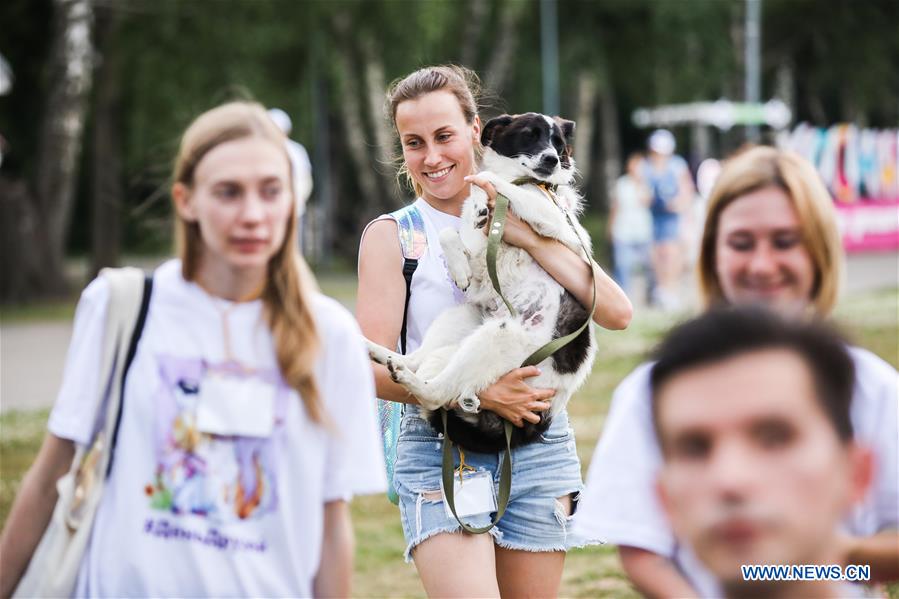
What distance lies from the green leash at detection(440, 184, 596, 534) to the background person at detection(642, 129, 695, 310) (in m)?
13.7

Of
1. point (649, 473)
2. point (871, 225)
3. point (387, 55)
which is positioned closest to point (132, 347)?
point (649, 473)

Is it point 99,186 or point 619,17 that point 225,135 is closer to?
point 99,186

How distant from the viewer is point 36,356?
Answer: 595 inches

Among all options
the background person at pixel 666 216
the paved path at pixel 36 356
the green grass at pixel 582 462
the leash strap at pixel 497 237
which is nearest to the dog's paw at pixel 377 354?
the leash strap at pixel 497 237

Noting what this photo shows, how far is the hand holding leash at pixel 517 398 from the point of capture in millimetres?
3875

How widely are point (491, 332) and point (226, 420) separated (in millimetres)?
1620

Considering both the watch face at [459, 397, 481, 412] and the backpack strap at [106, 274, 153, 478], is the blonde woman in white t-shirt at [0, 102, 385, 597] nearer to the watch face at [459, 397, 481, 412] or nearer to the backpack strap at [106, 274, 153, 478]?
the backpack strap at [106, 274, 153, 478]

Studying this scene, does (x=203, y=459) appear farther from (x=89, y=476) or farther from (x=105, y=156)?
(x=105, y=156)

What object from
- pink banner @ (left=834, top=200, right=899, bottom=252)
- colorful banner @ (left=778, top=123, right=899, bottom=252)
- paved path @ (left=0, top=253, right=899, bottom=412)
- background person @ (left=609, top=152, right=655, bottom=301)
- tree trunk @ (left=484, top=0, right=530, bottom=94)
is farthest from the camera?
tree trunk @ (left=484, top=0, right=530, bottom=94)

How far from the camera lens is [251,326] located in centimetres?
276

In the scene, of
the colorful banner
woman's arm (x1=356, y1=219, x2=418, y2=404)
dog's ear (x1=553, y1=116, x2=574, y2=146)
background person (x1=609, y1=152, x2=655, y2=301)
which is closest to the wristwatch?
woman's arm (x1=356, y1=219, x2=418, y2=404)

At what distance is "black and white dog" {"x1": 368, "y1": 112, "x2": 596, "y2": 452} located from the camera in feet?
13.0

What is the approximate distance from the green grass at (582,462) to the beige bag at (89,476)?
1172mm

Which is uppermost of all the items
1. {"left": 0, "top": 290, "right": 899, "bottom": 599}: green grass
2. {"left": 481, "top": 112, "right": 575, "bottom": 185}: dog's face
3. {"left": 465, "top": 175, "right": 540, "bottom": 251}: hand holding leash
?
{"left": 481, "top": 112, "right": 575, "bottom": 185}: dog's face
